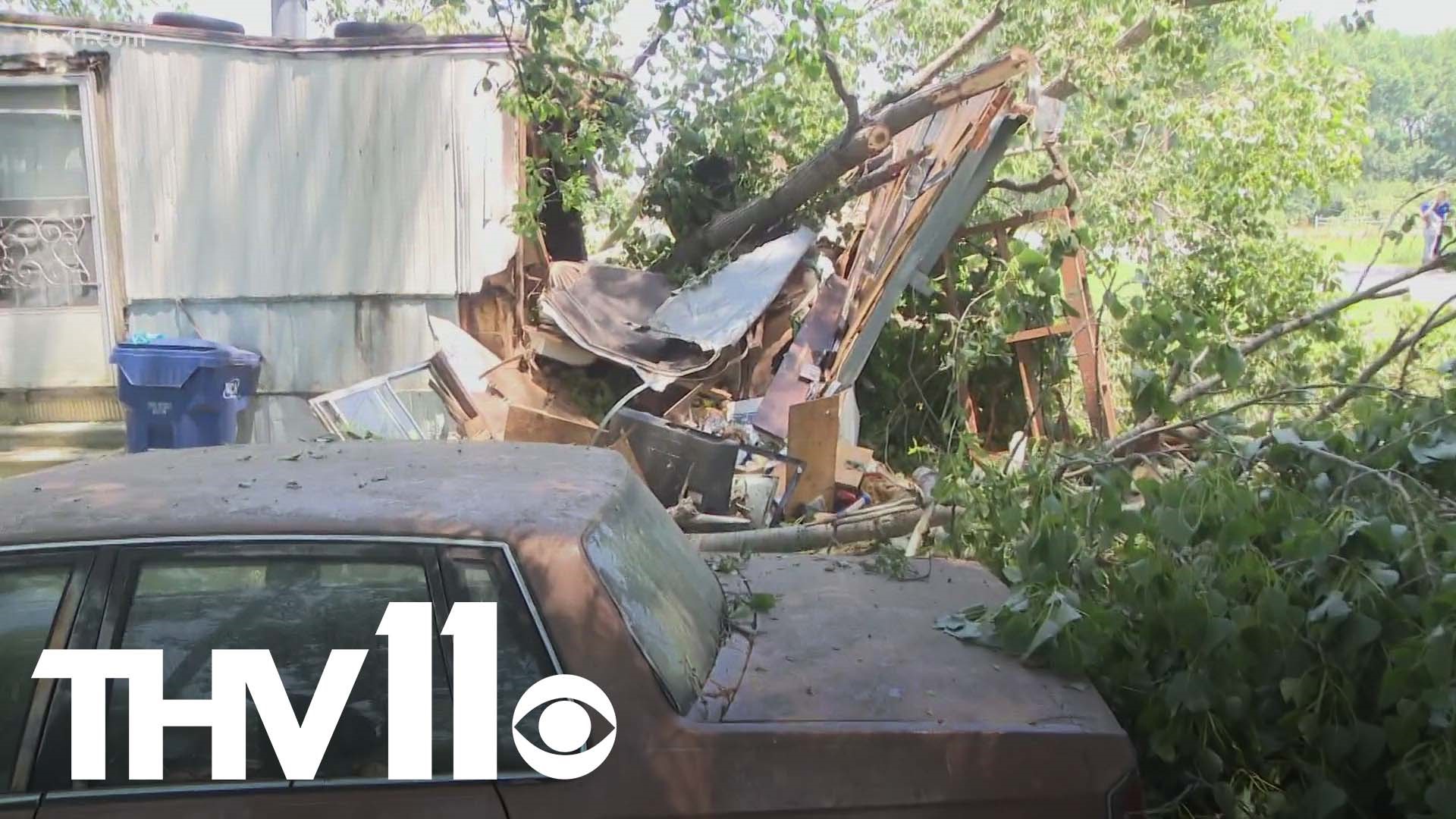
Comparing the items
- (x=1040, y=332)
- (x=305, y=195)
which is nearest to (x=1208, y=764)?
(x=1040, y=332)

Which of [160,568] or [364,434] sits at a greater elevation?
[160,568]

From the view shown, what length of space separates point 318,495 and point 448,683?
578 millimetres

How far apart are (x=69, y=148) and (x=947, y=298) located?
22.7 feet

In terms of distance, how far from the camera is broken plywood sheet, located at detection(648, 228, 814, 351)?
732 cm

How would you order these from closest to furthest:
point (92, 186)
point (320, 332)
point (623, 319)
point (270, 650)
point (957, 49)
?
point (270, 650)
point (623, 319)
point (92, 186)
point (320, 332)
point (957, 49)

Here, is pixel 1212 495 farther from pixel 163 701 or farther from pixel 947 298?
pixel 947 298

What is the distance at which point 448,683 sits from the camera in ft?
6.95

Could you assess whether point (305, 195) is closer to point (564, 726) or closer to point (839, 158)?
point (839, 158)

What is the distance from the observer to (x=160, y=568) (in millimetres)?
2156

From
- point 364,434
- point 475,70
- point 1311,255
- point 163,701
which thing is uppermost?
point 475,70

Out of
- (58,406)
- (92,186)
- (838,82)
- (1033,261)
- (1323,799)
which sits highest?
(838,82)

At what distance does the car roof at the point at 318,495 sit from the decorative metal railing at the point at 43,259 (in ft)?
21.0

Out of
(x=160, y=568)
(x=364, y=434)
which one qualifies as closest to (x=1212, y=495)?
(x=160, y=568)

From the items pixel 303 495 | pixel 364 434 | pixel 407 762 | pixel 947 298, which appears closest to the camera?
pixel 407 762
